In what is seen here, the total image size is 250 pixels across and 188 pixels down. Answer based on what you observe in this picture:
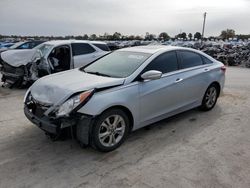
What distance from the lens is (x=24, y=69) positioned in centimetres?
827

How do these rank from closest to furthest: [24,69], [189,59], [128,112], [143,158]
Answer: [143,158] → [128,112] → [189,59] → [24,69]

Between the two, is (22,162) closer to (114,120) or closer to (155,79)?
(114,120)

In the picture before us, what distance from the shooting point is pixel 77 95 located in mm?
3584

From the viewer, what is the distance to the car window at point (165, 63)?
446 cm

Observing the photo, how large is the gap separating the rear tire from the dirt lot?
56 centimetres

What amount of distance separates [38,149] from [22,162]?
0.39 m

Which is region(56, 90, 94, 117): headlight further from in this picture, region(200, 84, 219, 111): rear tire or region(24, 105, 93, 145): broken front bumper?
region(200, 84, 219, 111): rear tire

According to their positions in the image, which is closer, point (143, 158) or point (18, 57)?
point (143, 158)

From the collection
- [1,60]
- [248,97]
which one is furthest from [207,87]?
[1,60]

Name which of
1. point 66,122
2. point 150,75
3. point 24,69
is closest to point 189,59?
point 150,75

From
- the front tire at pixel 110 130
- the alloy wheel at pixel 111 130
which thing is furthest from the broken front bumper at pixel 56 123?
the alloy wheel at pixel 111 130

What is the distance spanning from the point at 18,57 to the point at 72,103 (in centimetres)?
605

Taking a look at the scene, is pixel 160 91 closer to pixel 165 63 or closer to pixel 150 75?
pixel 150 75

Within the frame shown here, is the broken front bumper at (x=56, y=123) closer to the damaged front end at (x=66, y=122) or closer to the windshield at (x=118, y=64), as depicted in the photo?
the damaged front end at (x=66, y=122)
